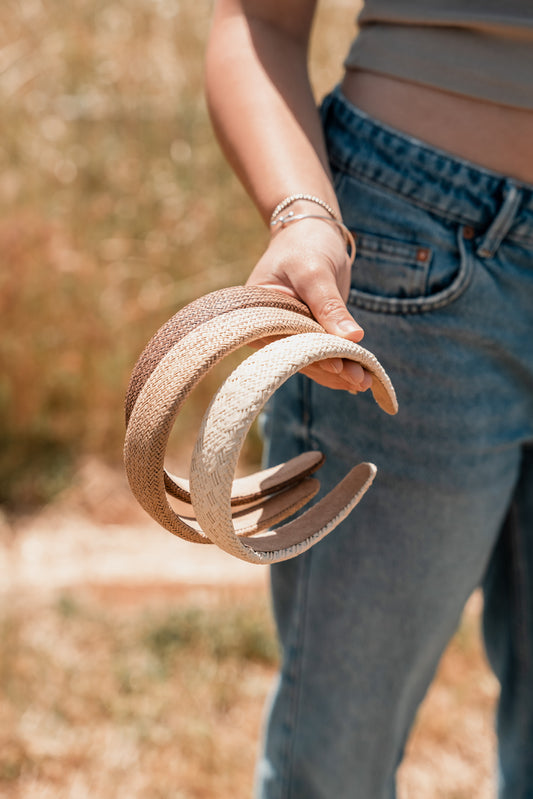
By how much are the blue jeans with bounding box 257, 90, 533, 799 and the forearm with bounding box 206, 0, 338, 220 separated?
9 cm

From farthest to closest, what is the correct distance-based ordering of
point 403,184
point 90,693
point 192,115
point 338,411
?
1. point 192,115
2. point 90,693
3. point 338,411
4. point 403,184

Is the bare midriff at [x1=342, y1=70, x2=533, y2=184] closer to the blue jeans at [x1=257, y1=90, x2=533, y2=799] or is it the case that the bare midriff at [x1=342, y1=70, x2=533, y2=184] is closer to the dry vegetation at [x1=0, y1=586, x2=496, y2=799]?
the blue jeans at [x1=257, y1=90, x2=533, y2=799]

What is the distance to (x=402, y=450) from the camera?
104cm

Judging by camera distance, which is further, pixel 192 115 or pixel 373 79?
pixel 192 115

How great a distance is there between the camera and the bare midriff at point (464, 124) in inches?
36.7

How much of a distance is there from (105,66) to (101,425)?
6.31 feet

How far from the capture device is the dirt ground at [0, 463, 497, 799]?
1.91 meters

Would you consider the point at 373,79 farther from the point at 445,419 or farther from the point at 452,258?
the point at 445,419

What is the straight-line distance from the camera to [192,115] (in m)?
3.46

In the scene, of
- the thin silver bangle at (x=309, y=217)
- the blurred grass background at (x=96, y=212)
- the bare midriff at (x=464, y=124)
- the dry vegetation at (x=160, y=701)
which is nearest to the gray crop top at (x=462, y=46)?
the bare midriff at (x=464, y=124)

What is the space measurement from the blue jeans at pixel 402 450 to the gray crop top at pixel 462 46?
9cm

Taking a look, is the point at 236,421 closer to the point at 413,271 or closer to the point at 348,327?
the point at 348,327

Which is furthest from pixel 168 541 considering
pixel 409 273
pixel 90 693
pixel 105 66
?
pixel 105 66

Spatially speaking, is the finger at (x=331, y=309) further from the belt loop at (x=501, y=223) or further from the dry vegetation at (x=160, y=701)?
the dry vegetation at (x=160, y=701)
